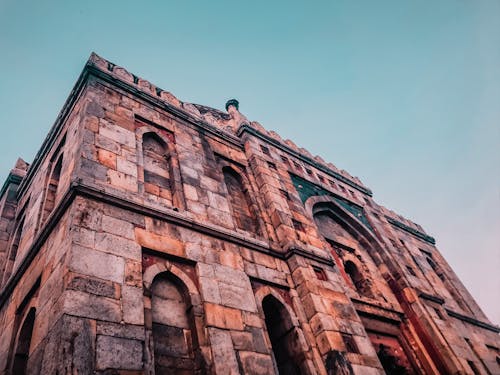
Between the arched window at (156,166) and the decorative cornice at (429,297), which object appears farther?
the decorative cornice at (429,297)

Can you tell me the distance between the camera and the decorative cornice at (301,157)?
1018 centimetres

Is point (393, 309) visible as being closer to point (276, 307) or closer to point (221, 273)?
point (276, 307)

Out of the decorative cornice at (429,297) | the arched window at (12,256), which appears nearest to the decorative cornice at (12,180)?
the arched window at (12,256)

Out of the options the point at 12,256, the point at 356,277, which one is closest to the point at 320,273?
the point at 356,277

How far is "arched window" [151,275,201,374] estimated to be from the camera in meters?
4.32

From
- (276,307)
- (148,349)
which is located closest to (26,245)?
(148,349)

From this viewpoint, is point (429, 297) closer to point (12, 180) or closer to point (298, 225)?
point (298, 225)

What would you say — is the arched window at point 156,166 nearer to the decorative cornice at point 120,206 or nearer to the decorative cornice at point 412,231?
the decorative cornice at point 120,206

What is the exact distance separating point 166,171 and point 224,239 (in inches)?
71.4

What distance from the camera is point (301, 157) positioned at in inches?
459

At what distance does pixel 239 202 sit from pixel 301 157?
4059 millimetres

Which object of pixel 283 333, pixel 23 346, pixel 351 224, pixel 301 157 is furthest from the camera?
pixel 301 157

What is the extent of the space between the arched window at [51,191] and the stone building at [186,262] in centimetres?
4

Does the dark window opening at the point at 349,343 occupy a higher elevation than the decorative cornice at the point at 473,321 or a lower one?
lower
